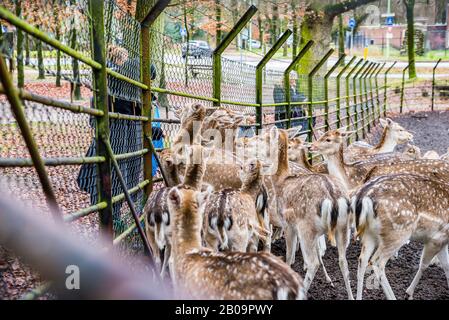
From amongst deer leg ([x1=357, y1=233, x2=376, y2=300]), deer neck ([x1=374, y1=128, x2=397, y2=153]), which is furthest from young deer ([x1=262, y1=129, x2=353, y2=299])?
deer neck ([x1=374, y1=128, x2=397, y2=153])

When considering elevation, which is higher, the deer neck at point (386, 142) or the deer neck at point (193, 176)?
the deer neck at point (193, 176)

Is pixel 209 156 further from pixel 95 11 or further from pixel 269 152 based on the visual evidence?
pixel 95 11

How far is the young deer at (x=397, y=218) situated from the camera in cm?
478

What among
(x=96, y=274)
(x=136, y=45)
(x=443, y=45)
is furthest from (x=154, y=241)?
(x=443, y=45)

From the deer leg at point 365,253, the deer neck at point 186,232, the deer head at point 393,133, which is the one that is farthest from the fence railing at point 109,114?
the deer head at point 393,133

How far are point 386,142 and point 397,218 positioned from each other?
20.3ft

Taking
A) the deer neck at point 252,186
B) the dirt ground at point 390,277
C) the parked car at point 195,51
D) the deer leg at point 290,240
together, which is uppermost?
the parked car at point 195,51

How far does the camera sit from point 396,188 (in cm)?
485

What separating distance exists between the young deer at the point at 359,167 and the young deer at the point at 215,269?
9.93 feet

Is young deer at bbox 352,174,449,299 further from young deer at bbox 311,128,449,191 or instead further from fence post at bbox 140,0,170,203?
fence post at bbox 140,0,170,203

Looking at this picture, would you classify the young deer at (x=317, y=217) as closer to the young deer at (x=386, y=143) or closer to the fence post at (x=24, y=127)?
the fence post at (x=24, y=127)

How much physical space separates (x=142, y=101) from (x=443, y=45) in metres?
41.1

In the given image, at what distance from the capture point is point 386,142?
10.7 meters

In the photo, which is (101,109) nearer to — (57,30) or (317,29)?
(57,30)
